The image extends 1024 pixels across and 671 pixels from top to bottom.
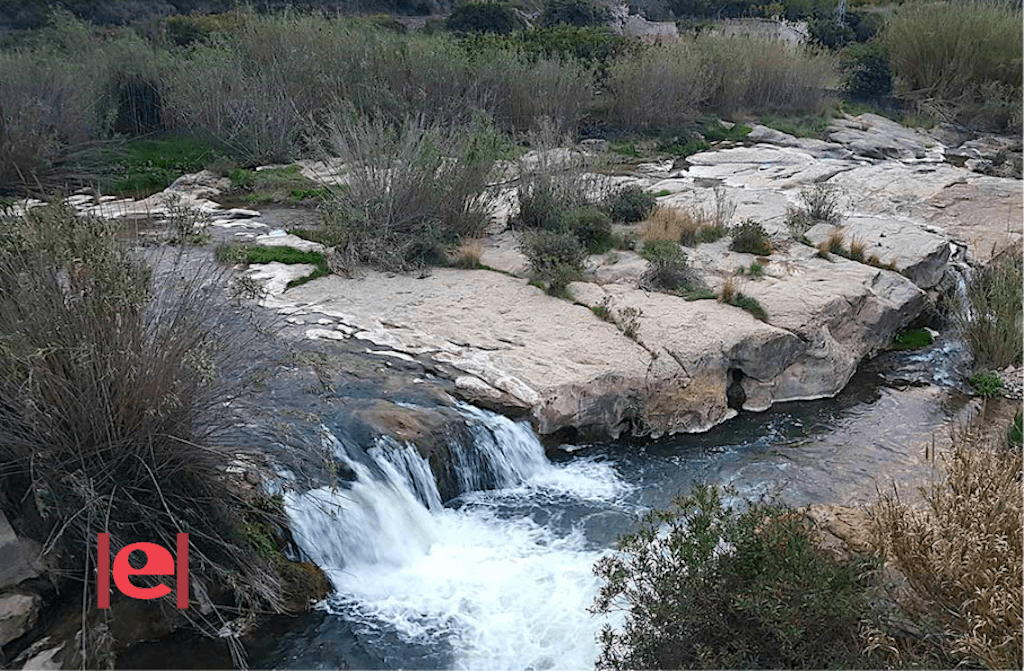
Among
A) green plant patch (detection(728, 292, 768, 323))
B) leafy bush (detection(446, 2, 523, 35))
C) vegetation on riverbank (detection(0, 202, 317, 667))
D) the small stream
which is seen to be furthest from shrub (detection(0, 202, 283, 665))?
leafy bush (detection(446, 2, 523, 35))

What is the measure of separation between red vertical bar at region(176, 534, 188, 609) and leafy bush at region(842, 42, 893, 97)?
19.1 meters

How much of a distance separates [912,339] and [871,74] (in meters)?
12.9

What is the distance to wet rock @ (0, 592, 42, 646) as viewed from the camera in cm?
377

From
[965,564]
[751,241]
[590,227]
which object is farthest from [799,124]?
[965,564]

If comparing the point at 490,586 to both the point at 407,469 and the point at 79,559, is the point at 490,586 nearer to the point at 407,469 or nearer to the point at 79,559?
the point at 407,469

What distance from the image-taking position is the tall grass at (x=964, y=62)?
17.5 metres

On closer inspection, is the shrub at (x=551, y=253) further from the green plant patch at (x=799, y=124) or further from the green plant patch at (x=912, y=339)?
the green plant patch at (x=799, y=124)

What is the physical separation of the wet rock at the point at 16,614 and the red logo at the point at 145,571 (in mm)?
261

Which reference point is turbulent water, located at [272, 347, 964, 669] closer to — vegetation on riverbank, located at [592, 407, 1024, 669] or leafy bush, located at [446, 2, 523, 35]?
vegetation on riverbank, located at [592, 407, 1024, 669]

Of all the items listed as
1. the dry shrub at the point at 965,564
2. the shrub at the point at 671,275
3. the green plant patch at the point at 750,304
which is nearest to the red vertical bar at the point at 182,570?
the dry shrub at the point at 965,564

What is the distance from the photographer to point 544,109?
45.7 ft

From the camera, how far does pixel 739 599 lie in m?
3.53

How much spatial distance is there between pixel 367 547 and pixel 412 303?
3001 millimetres

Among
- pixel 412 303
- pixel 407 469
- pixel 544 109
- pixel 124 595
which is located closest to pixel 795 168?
pixel 544 109
